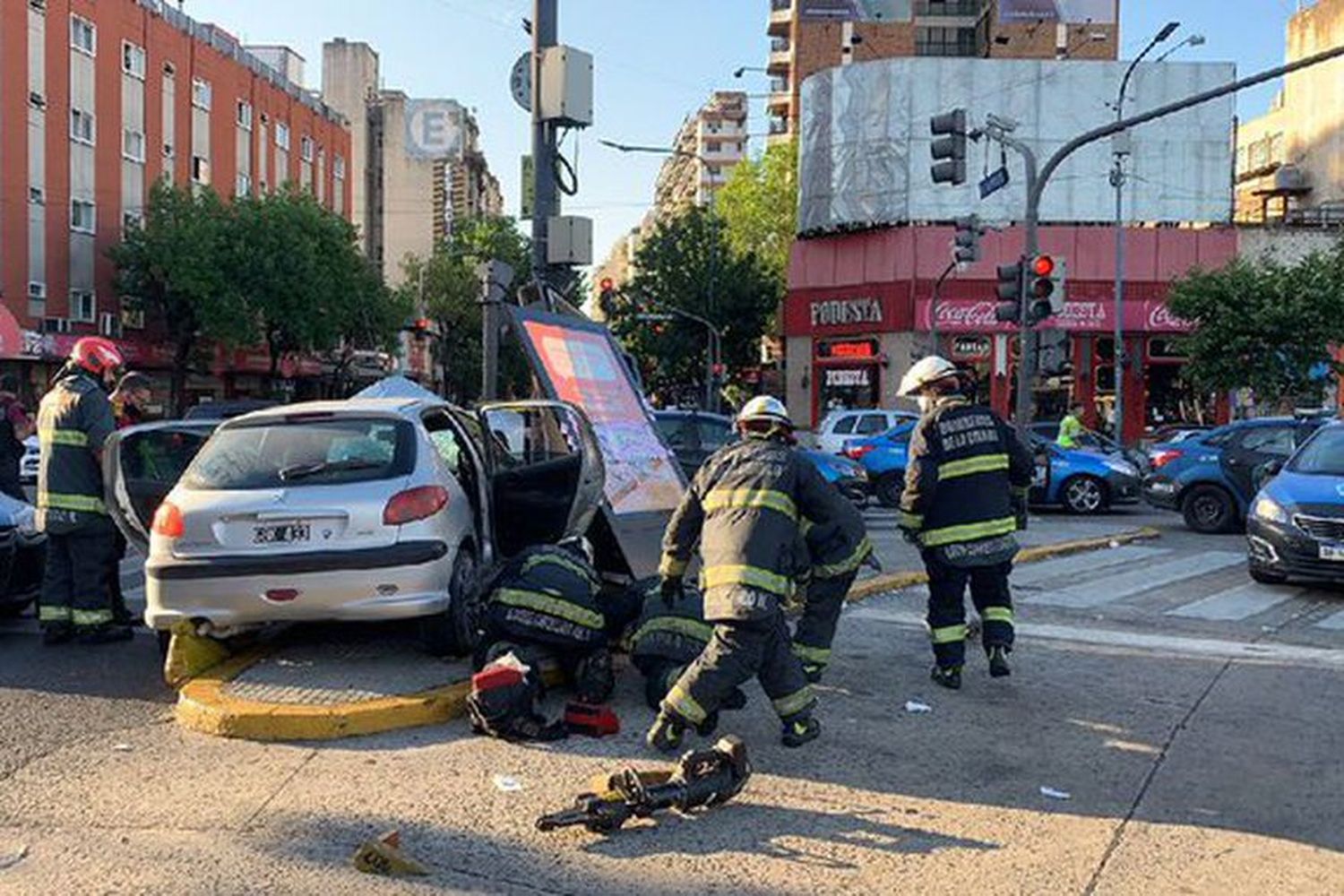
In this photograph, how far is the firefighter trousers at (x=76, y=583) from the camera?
7.77 meters

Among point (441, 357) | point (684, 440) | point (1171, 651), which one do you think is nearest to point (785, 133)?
point (441, 357)

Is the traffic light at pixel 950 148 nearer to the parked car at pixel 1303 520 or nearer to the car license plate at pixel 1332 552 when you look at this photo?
the parked car at pixel 1303 520

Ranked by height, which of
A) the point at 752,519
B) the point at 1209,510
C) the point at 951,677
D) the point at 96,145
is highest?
the point at 96,145

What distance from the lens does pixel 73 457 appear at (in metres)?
7.88

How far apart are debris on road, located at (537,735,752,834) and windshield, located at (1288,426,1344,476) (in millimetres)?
8103

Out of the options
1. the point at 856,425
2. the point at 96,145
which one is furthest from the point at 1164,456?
the point at 96,145

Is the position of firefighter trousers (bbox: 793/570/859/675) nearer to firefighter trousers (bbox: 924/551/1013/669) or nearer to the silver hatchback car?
firefighter trousers (bbox: 924/551/1013/669)

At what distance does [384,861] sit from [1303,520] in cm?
871

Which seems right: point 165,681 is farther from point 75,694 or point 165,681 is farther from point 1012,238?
point 1012,238

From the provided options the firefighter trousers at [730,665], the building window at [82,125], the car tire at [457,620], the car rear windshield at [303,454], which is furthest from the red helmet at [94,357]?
the building window at [82,125]

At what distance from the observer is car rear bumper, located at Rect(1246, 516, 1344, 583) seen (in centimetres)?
1012

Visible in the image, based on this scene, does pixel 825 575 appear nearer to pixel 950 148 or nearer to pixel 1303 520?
pixel 1303 520

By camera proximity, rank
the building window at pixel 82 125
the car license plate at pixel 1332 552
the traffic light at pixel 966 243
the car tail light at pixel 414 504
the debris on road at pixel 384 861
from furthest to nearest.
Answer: the building window at pixel 82 125 → the traffic light at pixel 966 243 → the car license plate at pixel 1332 552 → the car tail light at pixel 414 504 → the debris on road at pixel 384 861

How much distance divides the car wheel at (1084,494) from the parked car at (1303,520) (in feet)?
23.2
